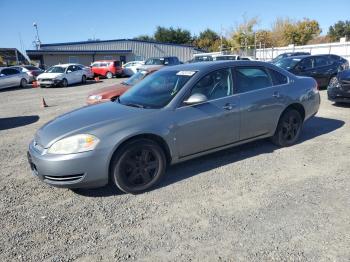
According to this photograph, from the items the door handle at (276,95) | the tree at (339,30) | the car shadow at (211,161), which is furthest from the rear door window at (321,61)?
the tree at (339,30)

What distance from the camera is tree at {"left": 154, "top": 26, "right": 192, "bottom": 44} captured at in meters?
70.6

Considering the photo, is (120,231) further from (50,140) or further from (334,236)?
(334,236)

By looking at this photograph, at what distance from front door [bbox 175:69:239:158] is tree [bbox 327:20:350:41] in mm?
84440

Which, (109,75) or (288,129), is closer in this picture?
(288,129)

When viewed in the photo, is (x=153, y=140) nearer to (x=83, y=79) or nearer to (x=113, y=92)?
(x=113, y=92)

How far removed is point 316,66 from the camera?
44.5 ft

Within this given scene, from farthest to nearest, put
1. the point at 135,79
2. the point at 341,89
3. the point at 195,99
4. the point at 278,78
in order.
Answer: the point at 135,79 → the point at 341,89 → the point at 278,78 → the point at 195,99

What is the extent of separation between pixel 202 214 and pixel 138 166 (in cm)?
105

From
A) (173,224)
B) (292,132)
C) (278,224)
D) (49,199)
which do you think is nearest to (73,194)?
(49,199)

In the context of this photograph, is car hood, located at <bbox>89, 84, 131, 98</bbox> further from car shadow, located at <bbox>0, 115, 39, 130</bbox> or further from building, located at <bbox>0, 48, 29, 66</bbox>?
building, located at <bbox>0, 48, 29, 66</bbox>

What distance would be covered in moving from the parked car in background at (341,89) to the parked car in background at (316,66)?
3.61 m

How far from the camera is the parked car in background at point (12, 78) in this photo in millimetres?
22203

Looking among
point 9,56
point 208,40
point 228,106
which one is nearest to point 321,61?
point 228,106

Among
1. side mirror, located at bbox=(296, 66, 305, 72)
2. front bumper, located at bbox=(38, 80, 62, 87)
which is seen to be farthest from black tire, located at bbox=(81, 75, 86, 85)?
side mirror, located at bbox=(296, 66, 305, 72)
